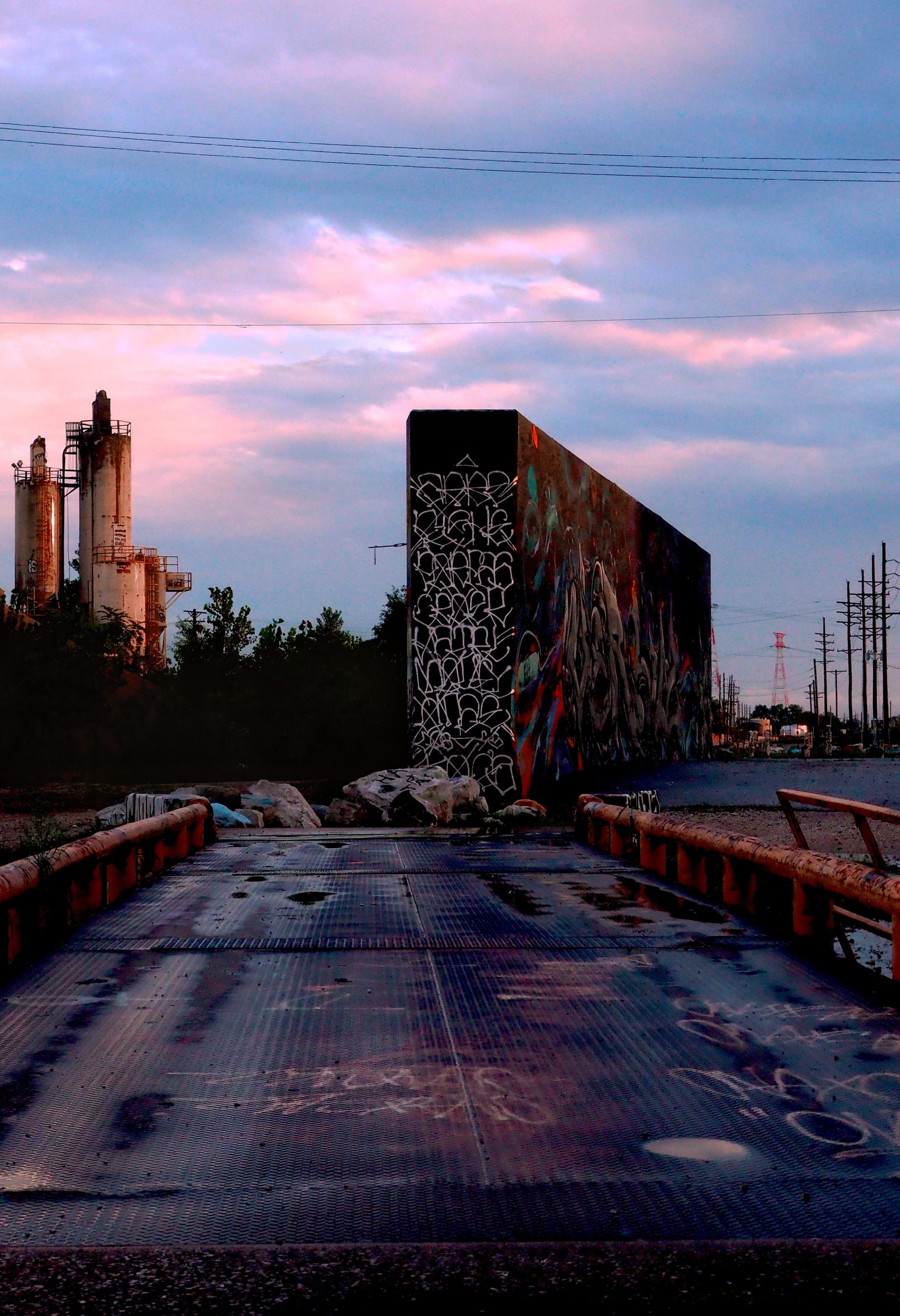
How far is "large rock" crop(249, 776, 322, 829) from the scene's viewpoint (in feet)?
61.0

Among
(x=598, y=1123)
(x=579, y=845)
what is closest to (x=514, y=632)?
(x=579, y=845)

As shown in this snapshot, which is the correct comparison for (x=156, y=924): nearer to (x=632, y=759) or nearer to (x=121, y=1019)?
(x=121, y=1019)

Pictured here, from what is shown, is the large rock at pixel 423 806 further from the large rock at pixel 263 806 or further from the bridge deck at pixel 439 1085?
the bridge deck at pixel 439 1085

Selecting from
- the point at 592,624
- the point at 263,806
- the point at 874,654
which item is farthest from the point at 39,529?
the point at 874,654

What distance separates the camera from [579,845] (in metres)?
13.1

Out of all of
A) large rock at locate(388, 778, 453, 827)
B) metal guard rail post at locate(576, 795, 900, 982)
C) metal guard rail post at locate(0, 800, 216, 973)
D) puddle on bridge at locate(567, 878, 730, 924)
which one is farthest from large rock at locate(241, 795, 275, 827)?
puddle on bridge at locate(567, 878, 730, 924)

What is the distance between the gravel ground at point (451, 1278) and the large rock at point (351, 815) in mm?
15855

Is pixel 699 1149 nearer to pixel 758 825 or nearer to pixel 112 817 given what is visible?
pixel 758 825

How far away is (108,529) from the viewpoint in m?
55.5

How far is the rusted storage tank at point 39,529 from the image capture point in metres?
59.3

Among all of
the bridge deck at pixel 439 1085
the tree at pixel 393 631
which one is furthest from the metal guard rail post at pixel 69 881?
the tree at pixel 393 631

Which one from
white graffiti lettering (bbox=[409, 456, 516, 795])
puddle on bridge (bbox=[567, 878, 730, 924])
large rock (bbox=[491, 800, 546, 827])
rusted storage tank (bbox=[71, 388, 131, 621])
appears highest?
rusted storage tank (bbox=[71, 388, 131, 621])

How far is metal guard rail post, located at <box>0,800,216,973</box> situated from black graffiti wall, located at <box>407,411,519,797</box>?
35.3 ft

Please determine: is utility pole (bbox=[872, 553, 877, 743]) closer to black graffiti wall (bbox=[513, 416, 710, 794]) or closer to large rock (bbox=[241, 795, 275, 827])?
black graffiti wall (bbox=[513, 416, 710, 794])
